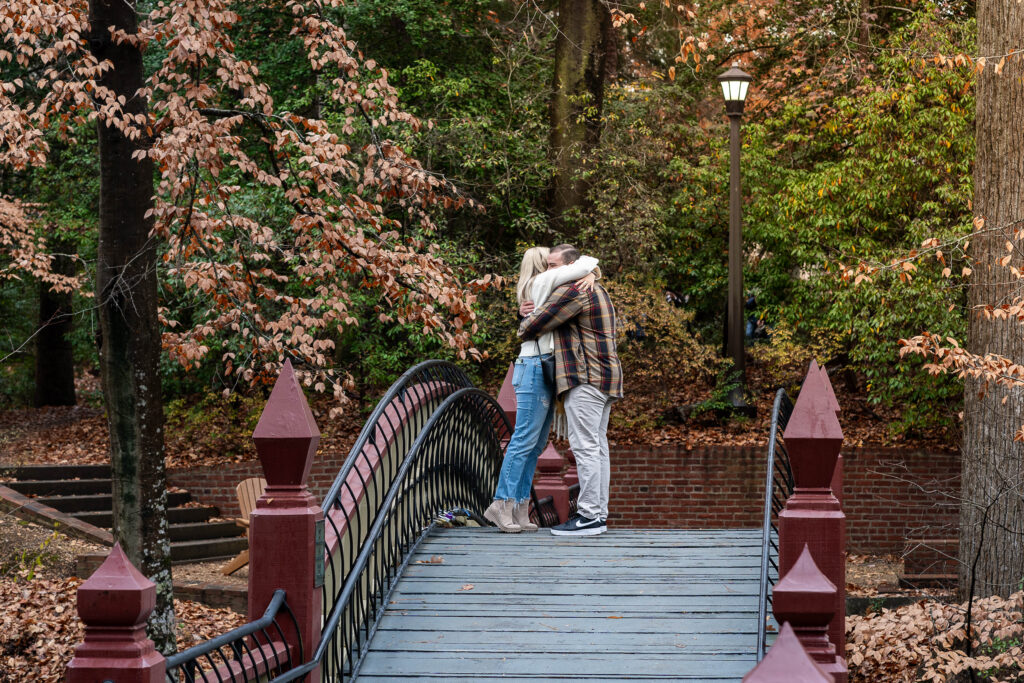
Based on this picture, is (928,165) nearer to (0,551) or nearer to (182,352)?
(182,352)

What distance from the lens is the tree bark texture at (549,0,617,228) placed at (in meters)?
17.1

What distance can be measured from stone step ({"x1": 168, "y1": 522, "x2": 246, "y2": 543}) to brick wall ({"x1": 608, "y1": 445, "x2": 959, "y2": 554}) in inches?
219

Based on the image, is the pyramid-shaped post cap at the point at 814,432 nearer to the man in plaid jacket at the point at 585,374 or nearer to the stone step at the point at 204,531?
the man in plaid jacket at the point at 585,374

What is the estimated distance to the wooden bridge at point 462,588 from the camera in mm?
4020

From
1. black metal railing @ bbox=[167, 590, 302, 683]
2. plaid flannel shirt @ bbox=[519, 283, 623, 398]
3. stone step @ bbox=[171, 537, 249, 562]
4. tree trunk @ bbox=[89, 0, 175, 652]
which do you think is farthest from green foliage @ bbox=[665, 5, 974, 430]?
black metal railing @ bbox=[167, 590, 302, 683]

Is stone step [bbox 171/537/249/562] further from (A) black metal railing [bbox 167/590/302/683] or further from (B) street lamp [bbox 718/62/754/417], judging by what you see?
(A) black metal railing [bbox 167/590/302/683]

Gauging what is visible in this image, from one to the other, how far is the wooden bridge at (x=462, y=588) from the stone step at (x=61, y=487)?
8468 millimetres

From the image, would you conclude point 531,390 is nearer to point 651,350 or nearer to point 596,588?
point 596,588

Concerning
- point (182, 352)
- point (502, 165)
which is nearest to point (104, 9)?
point (182, 352)

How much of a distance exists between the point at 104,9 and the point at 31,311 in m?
15.5

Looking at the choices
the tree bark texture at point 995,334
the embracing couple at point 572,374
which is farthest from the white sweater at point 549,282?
the tree bark texture at point 995,334

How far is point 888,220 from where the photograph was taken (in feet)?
52.8

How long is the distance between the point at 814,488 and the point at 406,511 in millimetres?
2807

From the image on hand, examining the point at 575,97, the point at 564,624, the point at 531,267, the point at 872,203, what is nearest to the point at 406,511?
the point at 564,624
